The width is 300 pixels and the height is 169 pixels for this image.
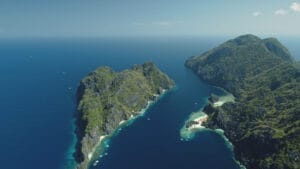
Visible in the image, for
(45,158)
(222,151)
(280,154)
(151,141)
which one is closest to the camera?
(280,154)

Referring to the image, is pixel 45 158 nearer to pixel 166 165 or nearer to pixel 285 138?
pixel 166 165

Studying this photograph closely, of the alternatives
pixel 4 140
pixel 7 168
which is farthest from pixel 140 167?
pixel 4 140

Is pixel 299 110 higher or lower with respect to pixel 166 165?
higher

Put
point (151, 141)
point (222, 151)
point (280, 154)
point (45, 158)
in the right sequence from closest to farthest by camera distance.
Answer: point (280, 154) < point (45, 158) < point (222, 151) < point (151, 141)

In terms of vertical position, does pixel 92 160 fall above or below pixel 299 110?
below

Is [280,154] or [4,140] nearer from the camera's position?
[280,154]

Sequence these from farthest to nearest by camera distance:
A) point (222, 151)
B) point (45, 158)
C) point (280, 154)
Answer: point (222, 151) < point (45, 158) < point (280, 154)

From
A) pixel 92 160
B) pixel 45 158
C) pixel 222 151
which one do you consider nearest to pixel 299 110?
pixel 222 151

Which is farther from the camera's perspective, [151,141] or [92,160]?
[151,141]

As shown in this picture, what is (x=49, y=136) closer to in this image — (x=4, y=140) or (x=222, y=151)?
(x=4, y=140)
